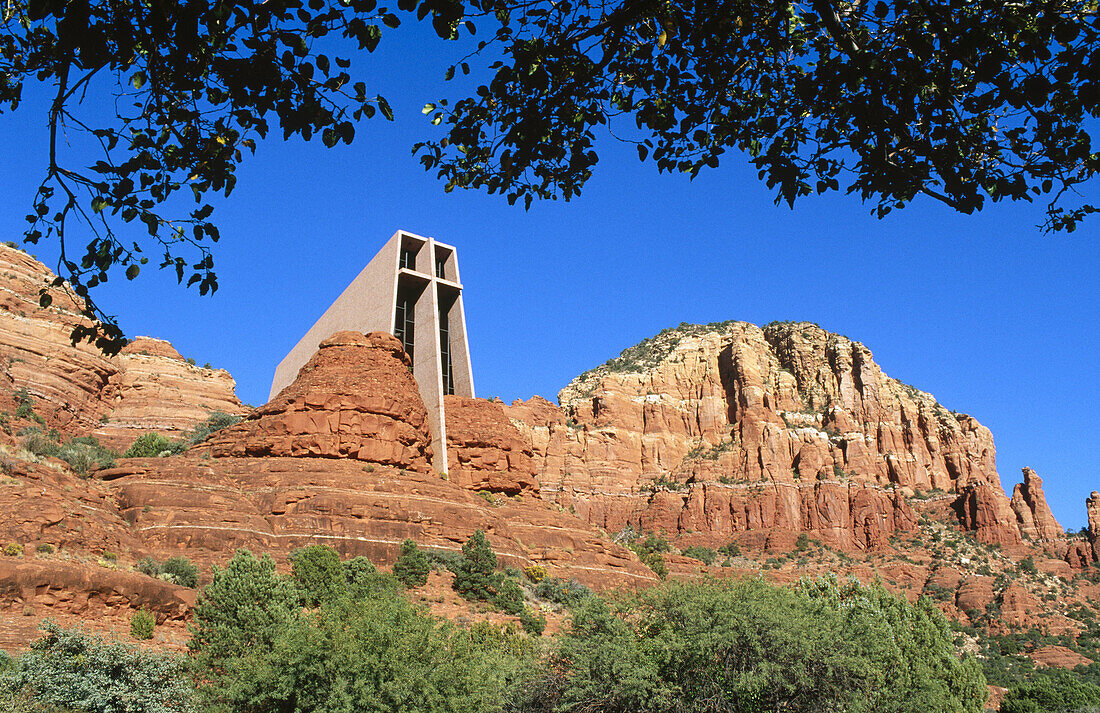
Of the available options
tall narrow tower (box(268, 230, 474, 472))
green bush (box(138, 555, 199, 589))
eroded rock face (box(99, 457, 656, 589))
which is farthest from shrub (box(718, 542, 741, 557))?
green bush (box(138, 555, 199, 589))

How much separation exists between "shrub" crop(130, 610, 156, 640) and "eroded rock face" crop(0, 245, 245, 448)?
29.2 meters

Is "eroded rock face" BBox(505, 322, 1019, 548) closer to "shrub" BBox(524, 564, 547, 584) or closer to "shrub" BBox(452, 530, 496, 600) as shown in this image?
"shrub" BBox(524, 564, 547, 584)

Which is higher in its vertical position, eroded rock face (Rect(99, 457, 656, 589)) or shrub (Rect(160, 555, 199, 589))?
eroded rock face (Rect(99, 457, 656, 589))

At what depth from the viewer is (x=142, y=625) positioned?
21547 millimetres

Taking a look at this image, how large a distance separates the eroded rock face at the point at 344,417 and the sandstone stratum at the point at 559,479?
116 mm

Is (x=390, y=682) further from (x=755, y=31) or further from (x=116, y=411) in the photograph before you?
(x=116, y=411)

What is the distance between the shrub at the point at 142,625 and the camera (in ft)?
70.1

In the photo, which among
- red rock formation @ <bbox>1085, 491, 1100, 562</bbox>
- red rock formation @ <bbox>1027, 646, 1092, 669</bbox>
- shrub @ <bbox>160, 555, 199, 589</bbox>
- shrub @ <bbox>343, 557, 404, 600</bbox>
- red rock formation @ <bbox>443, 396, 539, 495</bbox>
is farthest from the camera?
red rock formation @ <bbox>1085, 491, 1100, 562</bbox>

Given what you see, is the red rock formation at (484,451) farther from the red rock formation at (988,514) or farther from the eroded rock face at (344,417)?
the red rock formation at (988,514)

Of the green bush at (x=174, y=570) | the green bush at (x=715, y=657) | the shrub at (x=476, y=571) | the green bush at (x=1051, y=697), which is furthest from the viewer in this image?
the green bush at (x=1051, y=697)

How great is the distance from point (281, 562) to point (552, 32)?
82.5ft

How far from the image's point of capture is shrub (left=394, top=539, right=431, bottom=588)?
2964 cm

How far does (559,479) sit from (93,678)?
226 ft

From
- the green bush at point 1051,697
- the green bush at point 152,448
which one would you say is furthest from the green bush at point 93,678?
the green bush at point 1051,697
